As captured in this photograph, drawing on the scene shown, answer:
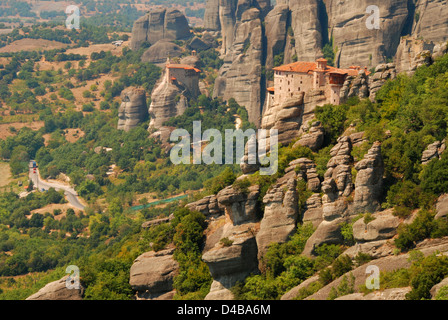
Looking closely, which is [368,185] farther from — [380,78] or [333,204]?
[380,78]

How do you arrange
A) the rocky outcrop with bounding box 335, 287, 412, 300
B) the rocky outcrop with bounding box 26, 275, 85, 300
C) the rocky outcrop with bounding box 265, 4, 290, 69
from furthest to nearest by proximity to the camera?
the rocky outcrop with bounding box 265, 4, 290, 69, the rocky outcrop with bounding box 26, 275, 85, 300, the rocky outcrop with bounding box 335, 287, 412, 300

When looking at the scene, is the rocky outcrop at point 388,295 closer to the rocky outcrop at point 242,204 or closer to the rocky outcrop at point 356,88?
the rocky outcrop at point 242,204

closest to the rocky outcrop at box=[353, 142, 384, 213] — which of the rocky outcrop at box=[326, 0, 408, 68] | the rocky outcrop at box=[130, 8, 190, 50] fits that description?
the rocky outcrop at box=[326, 0, 408, 68]

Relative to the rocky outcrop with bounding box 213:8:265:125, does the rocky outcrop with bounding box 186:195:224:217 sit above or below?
below

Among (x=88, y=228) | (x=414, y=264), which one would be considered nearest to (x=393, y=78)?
(x=414, y=264)

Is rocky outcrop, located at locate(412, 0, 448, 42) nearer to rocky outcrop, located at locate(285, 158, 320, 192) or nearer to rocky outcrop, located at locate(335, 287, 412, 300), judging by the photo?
rocky outcrop, located at locate(285, 158, 320, 192)

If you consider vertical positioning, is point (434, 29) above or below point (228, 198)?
above

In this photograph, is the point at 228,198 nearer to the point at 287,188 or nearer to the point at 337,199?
the point at 287,188
